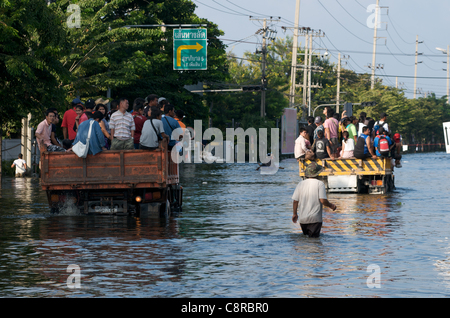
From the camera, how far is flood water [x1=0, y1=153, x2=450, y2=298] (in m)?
8.38

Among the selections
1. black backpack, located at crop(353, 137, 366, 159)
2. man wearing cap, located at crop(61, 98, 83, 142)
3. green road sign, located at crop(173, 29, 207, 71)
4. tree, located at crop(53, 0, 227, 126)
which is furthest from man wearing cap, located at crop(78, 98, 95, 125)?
green road sign, located at crop(173, 29, 207, 71)

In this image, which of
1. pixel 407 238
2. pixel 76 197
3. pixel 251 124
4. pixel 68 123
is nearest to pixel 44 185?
pixel 76 197

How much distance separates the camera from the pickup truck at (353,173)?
2286 centimetres

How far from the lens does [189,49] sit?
39656 millimetres

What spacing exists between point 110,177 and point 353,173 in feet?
32.7

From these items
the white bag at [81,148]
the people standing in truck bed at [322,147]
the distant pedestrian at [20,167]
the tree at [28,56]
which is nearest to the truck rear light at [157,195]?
the white bag at [81,148]

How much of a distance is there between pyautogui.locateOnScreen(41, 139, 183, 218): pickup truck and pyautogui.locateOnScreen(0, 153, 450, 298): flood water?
45 cm

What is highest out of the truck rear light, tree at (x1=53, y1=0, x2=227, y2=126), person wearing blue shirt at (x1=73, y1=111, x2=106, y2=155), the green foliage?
tree at (x1=53, y1=0, x2=227, y2=126)

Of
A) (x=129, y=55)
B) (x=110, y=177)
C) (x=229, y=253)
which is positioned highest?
(x=129, y=55)

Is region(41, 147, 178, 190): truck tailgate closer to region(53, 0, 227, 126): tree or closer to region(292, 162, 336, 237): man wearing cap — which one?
region(292, 162, 336, 237): man wearing cap

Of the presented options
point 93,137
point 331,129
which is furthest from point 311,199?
point 331,129

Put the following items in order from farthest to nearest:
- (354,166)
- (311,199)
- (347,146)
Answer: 1. (347,146)
2. (354,166)
3. (311,199)

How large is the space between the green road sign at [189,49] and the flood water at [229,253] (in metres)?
21.3

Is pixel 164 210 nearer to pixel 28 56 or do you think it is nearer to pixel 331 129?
pixel 28 56
